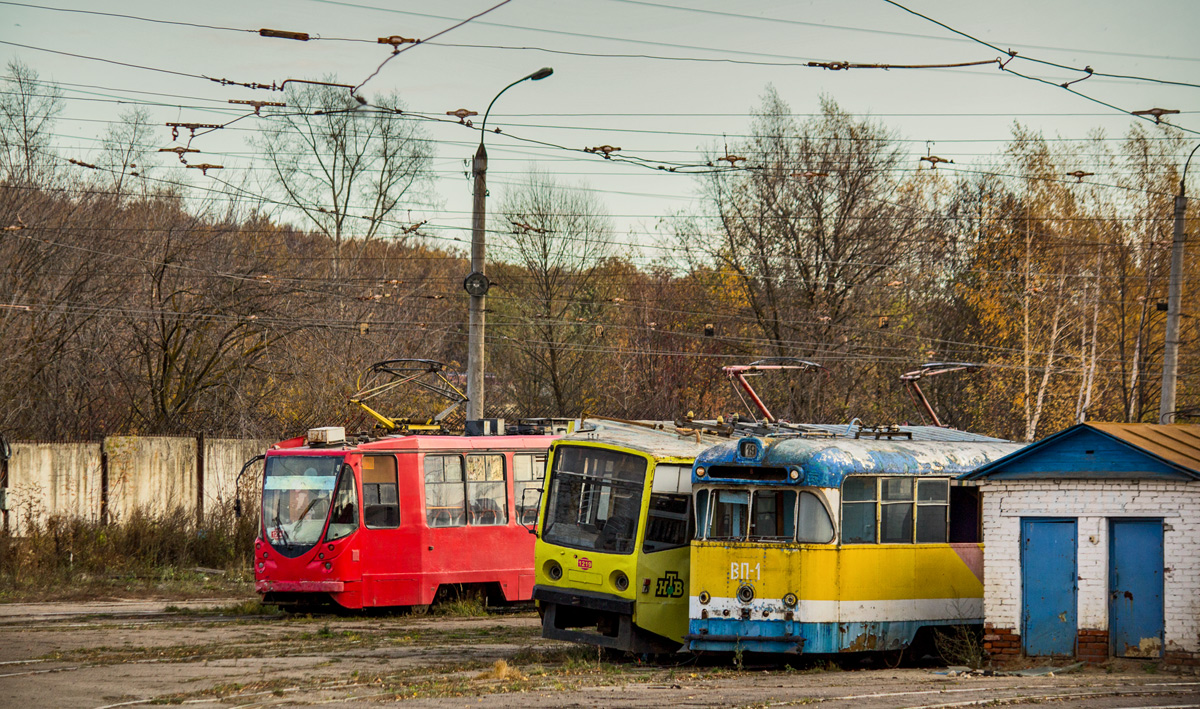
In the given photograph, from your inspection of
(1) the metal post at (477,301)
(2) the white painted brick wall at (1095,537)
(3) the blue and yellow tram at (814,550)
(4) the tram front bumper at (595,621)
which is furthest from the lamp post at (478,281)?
(2) the white painted brick wall at (1095,537)

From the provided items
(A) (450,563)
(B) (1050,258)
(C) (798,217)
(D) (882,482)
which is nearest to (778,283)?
(C) (798,217)

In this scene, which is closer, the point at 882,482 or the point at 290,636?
the point at 882,482

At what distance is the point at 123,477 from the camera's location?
2717cm

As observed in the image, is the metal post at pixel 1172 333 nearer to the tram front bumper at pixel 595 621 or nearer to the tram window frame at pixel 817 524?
the tram window frame at pixel 817 524

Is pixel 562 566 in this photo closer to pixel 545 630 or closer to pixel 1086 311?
pixel 545 630

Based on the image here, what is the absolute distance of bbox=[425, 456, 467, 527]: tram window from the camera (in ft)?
66.3

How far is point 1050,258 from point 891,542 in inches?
1075

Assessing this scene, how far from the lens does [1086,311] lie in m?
39.9

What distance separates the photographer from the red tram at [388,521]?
19.5m

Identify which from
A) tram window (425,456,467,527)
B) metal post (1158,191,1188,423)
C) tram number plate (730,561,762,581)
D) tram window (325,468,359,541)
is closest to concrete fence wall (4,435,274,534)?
tram window (325,468,359,541)

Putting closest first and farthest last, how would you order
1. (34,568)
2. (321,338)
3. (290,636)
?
(290,636) < (34,568) < (321,338)

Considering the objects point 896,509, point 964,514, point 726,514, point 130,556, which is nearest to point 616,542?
point 726,514

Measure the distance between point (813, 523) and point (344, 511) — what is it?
26.3 ft

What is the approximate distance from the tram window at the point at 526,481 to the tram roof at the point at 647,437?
367 cm
